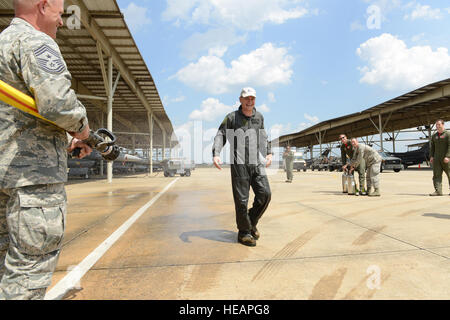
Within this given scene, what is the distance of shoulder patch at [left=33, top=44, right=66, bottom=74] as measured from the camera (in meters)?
1.40

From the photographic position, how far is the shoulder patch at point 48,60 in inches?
A: 55.3

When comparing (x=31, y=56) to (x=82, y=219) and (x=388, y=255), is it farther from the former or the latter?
(x=82, y=219)

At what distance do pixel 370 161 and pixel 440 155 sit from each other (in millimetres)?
1734

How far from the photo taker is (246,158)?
11.1 feet

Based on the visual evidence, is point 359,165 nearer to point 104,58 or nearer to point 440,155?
point 440,155

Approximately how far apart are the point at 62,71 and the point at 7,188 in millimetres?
686

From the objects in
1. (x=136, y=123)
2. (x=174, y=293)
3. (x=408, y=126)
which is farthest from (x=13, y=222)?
(x=408, y=126)

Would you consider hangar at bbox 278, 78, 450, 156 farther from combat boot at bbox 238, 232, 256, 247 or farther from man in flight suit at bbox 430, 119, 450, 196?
combat boot at bbox 238, 232, 256, 247

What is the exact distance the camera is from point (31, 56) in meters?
1.40

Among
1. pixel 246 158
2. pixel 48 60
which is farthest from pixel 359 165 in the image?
pixel 48 60

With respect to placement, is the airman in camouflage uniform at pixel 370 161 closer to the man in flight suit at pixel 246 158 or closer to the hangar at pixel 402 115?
the man in flight suit at pixel 246 158

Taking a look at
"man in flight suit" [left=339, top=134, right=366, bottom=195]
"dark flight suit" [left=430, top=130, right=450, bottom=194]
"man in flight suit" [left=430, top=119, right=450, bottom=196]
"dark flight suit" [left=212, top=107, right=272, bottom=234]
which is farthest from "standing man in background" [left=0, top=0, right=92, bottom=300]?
"dark flight suit" [left=430, top=130, right=450, bottom=194]

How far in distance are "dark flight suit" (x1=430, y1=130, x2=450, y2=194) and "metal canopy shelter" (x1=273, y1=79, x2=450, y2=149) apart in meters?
14.1

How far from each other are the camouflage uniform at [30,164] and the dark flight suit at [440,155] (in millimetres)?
8748
